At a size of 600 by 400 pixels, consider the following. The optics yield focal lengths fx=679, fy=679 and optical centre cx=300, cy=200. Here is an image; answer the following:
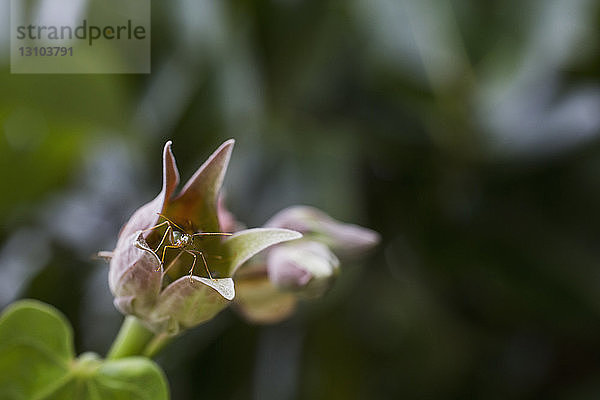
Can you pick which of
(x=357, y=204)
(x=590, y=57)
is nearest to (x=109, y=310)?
(x=357, y=204)

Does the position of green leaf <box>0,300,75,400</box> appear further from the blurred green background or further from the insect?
the blurred green background

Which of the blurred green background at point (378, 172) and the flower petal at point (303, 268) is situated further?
the blurred green background at point (378, 172)

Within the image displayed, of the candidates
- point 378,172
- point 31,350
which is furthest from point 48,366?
point 378,172

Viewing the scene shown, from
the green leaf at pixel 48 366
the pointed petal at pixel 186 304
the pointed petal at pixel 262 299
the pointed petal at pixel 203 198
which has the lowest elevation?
the green leaf at pixel 48 366

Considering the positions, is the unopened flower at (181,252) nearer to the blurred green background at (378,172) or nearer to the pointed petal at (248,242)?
the pointed petal at (248,242)

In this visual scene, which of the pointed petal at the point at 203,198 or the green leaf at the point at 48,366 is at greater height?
the pointed petal at the point at 203,198

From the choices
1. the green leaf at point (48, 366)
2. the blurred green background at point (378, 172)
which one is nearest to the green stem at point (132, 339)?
the green leaf at point (48, 366)

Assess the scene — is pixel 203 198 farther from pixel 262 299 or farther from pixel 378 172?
pixel 378 172
